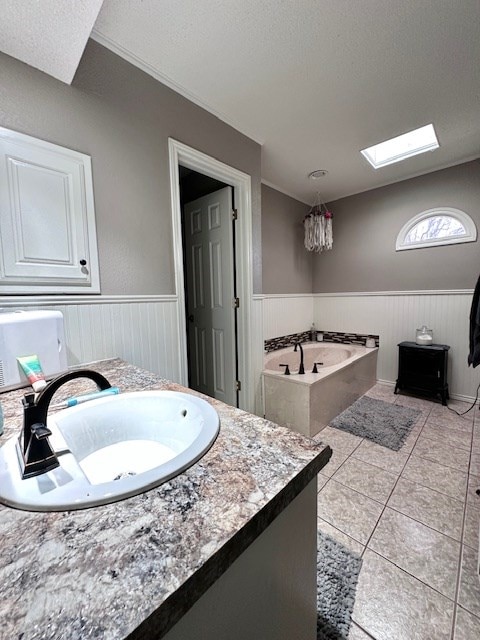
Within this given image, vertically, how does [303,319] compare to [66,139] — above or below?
below

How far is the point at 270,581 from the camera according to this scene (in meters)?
0.53

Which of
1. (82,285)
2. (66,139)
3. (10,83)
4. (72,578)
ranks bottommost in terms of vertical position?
(72,578)

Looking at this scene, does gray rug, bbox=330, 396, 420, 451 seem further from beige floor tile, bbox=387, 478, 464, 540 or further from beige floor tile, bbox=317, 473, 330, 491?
beige floor tile, bbox=317, 473, 330, 491

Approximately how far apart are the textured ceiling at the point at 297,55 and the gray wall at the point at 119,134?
0.08 metres

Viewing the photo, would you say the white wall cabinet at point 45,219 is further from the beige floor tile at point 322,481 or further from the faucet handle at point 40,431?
the beige floor tile at point 322,481

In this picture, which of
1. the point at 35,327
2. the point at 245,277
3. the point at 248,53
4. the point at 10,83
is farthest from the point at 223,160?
the point at 35,327

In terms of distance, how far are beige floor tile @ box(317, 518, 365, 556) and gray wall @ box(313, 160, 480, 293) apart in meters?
2.78

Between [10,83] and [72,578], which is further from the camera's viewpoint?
[10,83]

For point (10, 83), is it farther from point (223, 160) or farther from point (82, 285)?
point (223, 160)

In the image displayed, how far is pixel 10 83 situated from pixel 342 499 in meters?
2.68

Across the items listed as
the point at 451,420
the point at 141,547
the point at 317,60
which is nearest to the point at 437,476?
the point at 451,420

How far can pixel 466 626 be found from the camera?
954 millimetres

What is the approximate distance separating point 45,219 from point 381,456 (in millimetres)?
2564

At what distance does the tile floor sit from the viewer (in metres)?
0.99
